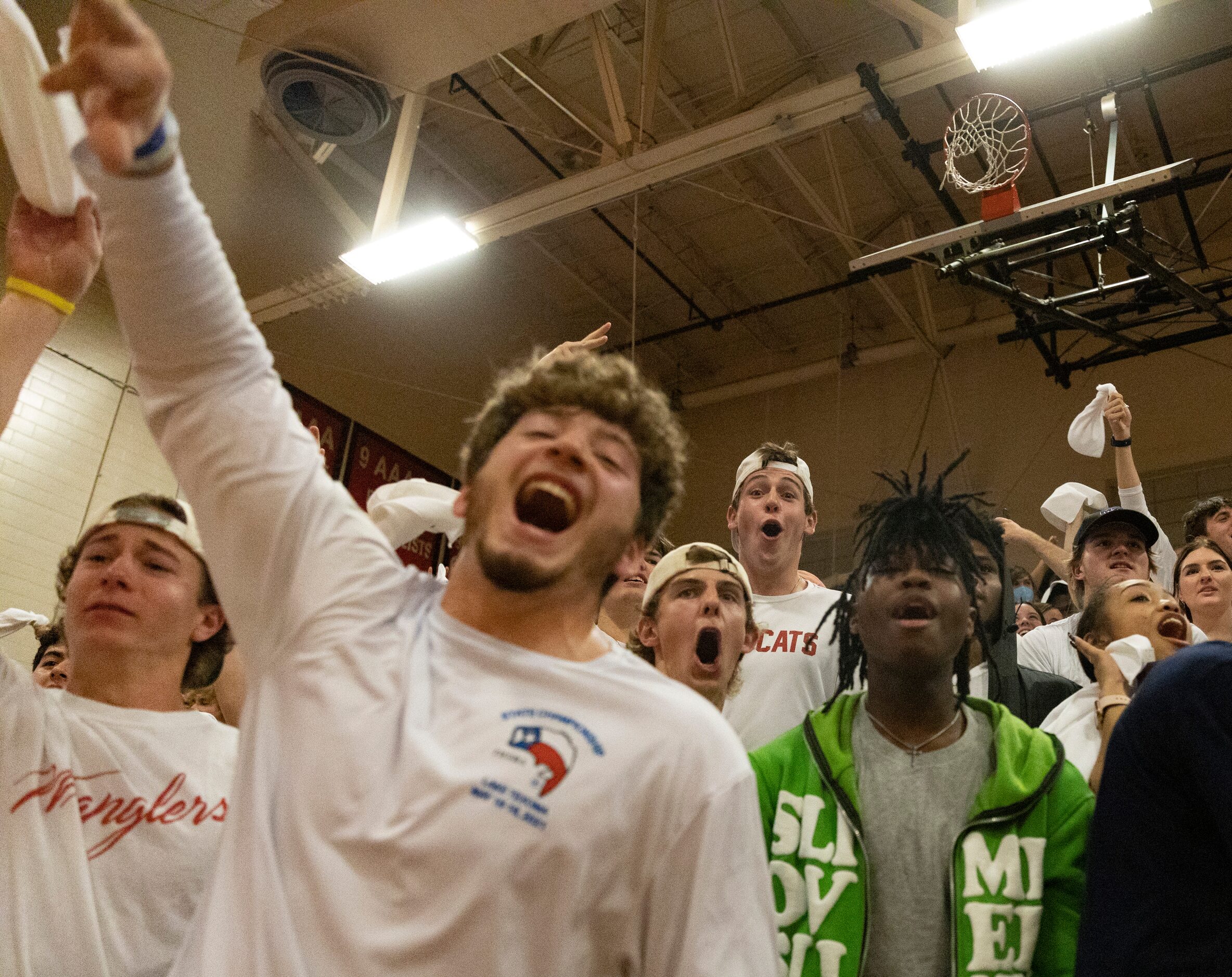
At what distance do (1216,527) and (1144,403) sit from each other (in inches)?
218

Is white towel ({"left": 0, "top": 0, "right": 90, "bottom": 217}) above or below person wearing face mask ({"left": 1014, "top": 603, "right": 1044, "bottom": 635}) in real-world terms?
below

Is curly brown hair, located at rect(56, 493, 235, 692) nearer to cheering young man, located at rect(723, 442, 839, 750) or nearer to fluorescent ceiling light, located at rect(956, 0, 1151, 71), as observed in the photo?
cheering young man, located at rect(723, 442, 839, 750)

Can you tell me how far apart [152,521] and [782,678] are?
1.82 m

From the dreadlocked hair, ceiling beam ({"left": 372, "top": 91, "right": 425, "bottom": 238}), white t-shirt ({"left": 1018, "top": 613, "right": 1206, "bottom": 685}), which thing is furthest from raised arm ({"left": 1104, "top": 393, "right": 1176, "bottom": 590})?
ceiling beam ({"left": 372, "top": 91, "right": 425, "bottom": 238})

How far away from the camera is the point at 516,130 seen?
9.66 meters

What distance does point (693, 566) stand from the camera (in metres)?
3.20

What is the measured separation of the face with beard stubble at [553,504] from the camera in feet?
5.21

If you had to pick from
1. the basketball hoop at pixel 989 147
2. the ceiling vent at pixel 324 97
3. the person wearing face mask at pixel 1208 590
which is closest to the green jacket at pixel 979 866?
the person wearing face mask at pixel 1208 590

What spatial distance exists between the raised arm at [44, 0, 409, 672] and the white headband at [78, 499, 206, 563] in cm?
79

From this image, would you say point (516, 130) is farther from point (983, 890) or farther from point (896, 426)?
point (983, 890)

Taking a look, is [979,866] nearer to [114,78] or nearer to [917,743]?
[917,743]

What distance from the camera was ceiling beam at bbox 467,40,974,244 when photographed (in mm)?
6238

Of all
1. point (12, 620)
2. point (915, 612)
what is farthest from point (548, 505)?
point (12, 620)

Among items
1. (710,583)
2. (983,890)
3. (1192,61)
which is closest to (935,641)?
(983,890)
